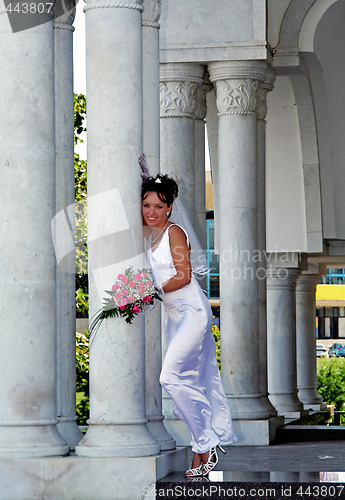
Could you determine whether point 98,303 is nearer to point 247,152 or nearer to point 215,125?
point 247,152

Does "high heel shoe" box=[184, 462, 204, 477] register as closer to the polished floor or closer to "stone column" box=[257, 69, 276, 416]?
the polished floor

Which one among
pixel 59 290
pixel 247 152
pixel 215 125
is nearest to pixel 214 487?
pixel 59 290

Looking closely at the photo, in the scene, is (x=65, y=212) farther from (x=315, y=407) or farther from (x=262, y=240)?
(x=315, y=407)

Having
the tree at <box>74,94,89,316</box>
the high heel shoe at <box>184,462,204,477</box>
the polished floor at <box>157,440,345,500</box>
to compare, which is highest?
the tree at <box>74,94,89,316</box>

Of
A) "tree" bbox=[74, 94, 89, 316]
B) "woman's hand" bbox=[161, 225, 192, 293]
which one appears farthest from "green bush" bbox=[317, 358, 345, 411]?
"woman's hand" bbox=[161, 225, 192, 293]

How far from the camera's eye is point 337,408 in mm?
45406

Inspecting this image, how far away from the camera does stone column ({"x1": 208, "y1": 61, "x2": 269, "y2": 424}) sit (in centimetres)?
1995

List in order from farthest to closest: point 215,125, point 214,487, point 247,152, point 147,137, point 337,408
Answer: point 337,408
point 215,125
point 247,152
point 147,137
point 214,487

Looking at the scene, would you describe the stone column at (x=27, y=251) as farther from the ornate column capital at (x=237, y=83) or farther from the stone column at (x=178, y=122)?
the ornate column capital at (x=237, y=83)

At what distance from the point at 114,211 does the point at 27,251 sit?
3.28 ft

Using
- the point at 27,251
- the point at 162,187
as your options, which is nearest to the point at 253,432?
the point at 162,187

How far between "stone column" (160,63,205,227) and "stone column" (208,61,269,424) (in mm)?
568

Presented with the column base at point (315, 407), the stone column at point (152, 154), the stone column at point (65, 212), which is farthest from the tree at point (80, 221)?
the stone column at point (152, 154)

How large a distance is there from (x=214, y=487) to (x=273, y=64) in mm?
11486
